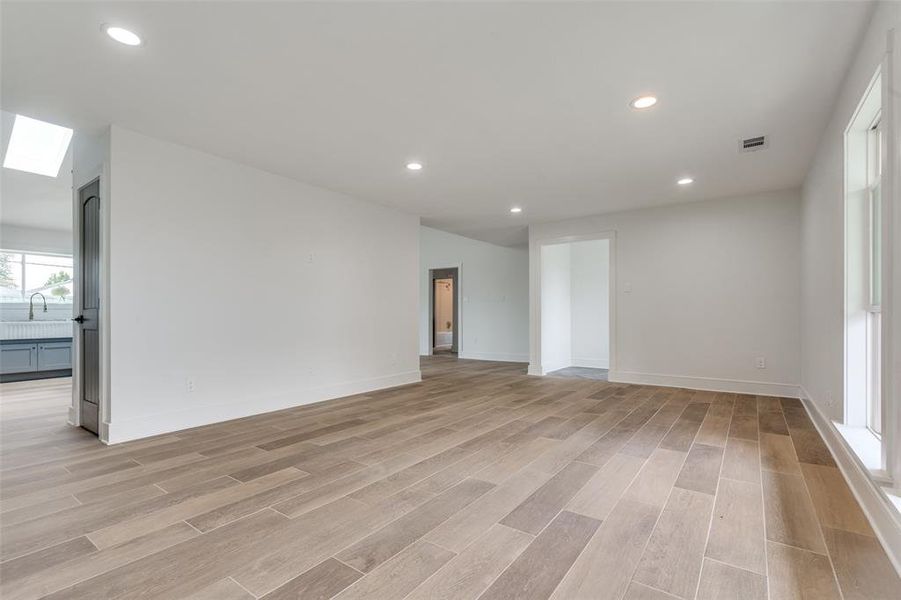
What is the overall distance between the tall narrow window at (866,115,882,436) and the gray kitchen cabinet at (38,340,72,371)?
9.12 meters

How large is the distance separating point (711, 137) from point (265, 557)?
157 inches

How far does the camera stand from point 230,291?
12.5 ft

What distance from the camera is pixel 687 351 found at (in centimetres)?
530

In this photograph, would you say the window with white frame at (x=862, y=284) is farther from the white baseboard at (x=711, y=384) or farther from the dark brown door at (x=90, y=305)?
the dark brown door at (x=90, y=305)

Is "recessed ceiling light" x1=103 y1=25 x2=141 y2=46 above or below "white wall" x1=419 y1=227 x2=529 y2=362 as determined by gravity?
above

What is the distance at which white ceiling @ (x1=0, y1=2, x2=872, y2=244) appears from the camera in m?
1.95

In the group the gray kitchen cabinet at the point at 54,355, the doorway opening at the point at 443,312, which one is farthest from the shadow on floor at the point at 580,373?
the gray kitchen cabinet at the point at 54,355

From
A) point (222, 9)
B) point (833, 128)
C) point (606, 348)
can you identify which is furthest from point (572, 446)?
point (606, 348)

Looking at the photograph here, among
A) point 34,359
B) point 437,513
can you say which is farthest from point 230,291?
point 34,359

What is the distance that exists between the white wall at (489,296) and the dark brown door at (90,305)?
563 cm

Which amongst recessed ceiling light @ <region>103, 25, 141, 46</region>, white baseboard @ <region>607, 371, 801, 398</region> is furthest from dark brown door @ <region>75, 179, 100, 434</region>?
white baseboard @ <region>607, 371, 801, 398</region>

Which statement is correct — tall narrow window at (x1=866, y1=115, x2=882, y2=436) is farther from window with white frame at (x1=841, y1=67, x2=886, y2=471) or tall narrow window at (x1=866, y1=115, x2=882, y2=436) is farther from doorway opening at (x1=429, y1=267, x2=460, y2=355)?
doorway opening at (x1=429, y1=267, x2=460, y2=355)

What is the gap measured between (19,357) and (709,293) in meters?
9.44

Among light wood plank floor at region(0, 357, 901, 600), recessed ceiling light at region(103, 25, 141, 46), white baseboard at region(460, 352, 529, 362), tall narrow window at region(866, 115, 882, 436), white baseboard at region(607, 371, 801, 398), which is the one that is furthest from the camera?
white baseboard at region(460, 352, 529, 362)
